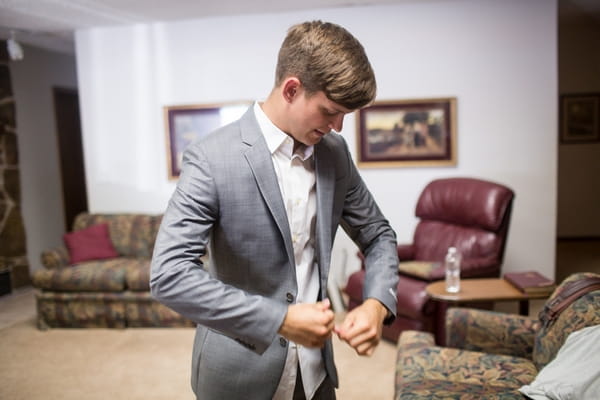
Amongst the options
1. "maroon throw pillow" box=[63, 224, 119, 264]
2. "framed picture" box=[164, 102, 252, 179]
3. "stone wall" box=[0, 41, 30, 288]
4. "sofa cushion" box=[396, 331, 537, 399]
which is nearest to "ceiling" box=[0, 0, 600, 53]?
"stone wall" box=[0, 41, 30, 288]

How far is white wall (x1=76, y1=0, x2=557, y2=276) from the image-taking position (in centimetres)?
398

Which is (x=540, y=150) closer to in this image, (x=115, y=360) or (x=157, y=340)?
(x=157, y=340)

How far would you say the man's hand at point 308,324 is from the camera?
78cm

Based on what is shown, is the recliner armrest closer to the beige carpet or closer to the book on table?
the beige carpet

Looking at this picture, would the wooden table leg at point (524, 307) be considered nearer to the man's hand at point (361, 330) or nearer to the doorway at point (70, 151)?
the man's hand at point (361, 330)

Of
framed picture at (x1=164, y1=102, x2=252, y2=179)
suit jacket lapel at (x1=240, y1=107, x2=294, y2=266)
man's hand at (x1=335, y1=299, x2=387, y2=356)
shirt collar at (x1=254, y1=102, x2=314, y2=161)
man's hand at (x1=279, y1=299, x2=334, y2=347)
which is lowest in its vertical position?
man's hand at (x1=335, y1=299, x2=387, y2=356)

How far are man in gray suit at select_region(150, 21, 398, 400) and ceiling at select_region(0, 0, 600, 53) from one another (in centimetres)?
316

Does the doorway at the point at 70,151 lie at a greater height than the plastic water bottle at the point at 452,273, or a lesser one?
greater

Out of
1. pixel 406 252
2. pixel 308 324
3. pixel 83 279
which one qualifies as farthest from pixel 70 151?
pixel 308 324

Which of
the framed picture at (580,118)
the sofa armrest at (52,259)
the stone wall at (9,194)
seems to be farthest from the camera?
the framed picture at (580,118)

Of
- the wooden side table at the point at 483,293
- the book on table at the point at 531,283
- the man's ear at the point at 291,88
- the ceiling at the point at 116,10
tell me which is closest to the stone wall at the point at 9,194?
the ceiling at the point at 116,10

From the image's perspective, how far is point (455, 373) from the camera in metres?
1.98

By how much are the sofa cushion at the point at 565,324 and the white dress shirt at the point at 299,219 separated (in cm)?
120

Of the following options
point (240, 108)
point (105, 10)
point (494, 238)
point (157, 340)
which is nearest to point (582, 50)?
point (494, 238)
